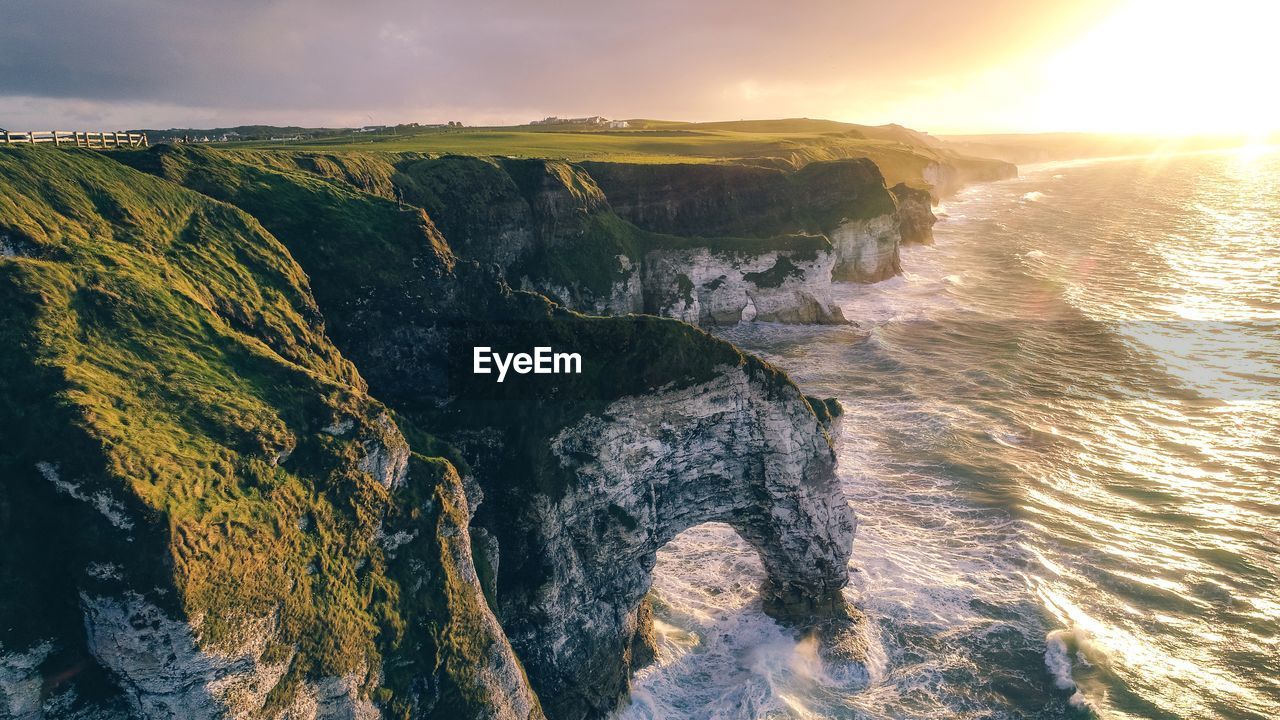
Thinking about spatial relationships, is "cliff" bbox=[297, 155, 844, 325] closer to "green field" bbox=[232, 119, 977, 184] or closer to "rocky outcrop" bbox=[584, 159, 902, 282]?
"rocky outcrop" bbox=[584, 159, 902, 282]

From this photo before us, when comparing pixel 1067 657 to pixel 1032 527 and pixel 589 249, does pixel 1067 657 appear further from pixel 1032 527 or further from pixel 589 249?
pixel 589 249

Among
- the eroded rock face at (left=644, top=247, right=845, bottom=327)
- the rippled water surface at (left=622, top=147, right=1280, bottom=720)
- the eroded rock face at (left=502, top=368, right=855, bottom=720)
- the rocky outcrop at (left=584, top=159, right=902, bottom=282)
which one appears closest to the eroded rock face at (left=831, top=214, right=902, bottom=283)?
the rocky outcrop at (left=584, top=159, right=902, bottom=282)

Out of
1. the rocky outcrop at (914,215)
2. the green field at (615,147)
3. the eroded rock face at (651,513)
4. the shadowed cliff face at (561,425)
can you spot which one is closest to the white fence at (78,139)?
Answer: the shadowed cliff face at (561,425)

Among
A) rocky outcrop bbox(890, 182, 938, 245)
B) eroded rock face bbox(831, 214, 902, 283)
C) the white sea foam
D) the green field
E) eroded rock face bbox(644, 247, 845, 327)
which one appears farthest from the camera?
rocky outcrop bbox(890, 182, 938, 245)

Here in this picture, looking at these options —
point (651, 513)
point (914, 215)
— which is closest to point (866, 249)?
point (914, 215)

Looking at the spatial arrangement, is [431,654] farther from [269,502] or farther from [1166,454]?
[1166,454]
